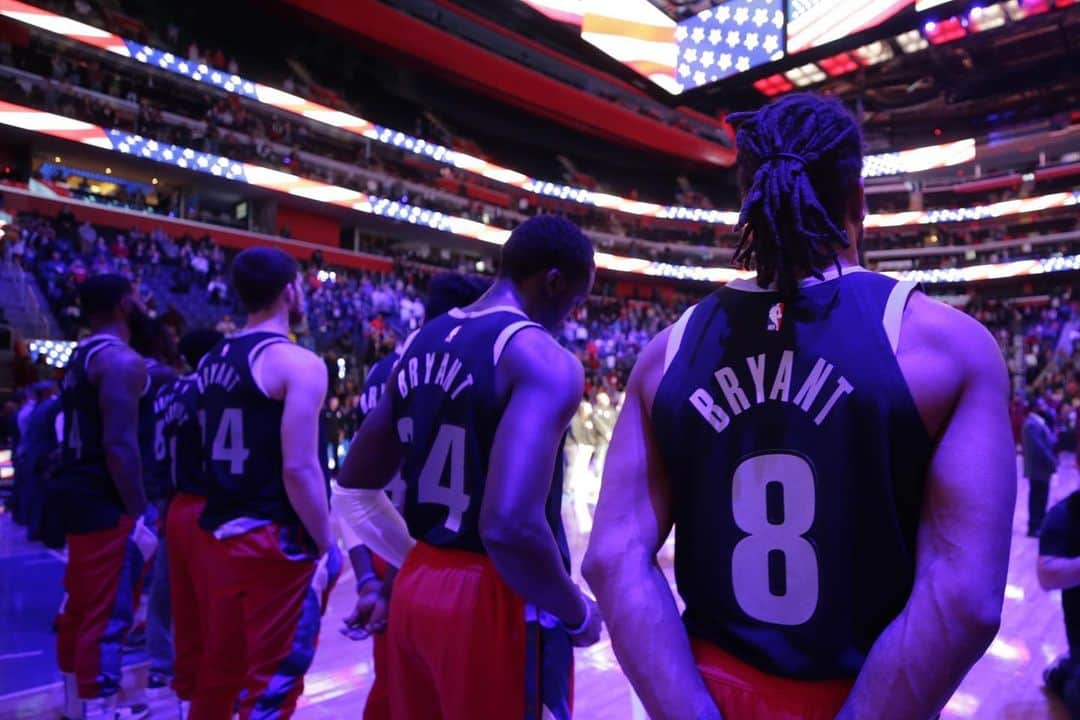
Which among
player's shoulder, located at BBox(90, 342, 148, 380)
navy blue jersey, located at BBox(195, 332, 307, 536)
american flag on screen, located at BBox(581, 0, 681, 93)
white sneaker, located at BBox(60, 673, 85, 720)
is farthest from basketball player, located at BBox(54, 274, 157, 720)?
american flag on screen, located at BBox(581, 0, 681, 93)

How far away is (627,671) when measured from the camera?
1061mm

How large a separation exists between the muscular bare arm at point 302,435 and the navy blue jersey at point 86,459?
110 cm

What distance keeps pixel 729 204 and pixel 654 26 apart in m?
30.1

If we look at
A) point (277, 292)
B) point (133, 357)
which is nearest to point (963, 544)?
point (277, 292)

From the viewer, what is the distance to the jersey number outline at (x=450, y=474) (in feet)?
5.45

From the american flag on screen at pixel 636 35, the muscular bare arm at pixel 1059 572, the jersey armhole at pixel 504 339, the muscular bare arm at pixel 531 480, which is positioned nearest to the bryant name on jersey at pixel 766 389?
the muscular bare arm at pixel 531 480

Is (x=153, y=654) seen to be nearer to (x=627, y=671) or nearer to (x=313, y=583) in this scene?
(x=313, y=583)

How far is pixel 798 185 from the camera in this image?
3.43 feet

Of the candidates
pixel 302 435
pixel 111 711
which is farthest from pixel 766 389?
pixel 111 711

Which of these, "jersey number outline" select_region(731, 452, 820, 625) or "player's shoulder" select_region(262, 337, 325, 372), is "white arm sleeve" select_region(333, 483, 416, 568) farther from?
"jersey number outline" select_region(731, 452, 820, 625)

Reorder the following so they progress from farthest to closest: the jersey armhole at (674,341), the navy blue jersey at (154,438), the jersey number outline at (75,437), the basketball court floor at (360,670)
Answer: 1. the navy blue jersey at (154,438)
2. the basketball court floor at (360,670)
3. the jersey number outline at (75,437)
4. the jersey armhole at (674,341)

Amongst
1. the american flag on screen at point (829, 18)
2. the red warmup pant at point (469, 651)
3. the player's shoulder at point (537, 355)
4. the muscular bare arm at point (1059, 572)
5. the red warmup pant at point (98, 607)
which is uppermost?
the american flag on screen at point (829, 18)

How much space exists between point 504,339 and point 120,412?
6.71 ft

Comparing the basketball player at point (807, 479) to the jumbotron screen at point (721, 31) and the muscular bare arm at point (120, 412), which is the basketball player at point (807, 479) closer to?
the muscular bare arm at point (120, 412)
